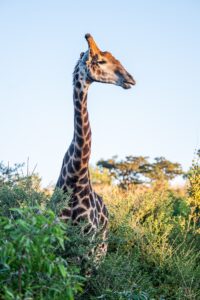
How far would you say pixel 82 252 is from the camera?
7695 mm

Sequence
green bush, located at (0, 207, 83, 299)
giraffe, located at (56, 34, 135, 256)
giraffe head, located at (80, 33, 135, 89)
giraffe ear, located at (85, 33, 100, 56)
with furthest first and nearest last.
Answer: giraffe ear, located at (85, 33, 100, 56)
giraffe head, located at (80, 33, 135, 89)
giraffe, located at (56, 34, 135, 256)
green bush, located at (0, 207, 83, 299)

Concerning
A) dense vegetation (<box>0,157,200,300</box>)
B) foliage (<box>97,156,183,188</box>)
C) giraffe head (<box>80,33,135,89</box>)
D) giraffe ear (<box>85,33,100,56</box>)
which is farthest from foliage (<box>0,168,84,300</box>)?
foliage (<box>97,156,183,188</box>)

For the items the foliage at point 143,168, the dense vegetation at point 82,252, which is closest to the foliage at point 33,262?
the dense vegetation at point 82,252

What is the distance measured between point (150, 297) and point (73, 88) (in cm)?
286

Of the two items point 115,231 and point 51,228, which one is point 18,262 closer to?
point 51,228

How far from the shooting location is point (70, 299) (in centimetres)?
489

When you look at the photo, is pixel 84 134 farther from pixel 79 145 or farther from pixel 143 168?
pixel 143 168

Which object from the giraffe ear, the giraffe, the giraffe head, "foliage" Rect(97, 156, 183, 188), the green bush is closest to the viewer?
the green bush

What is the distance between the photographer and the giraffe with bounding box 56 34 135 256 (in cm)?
845

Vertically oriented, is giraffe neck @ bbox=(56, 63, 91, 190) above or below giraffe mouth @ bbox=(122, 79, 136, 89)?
below

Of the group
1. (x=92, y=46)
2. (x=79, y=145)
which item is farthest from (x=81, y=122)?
(x=92, y=46)

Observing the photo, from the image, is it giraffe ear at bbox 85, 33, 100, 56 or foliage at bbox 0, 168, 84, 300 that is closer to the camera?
foliage at bbox 0, 168, 84, 300

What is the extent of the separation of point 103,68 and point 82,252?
2.43 metres

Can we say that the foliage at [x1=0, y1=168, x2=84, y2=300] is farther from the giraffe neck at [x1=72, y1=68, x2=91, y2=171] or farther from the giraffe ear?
the giraffe ear
